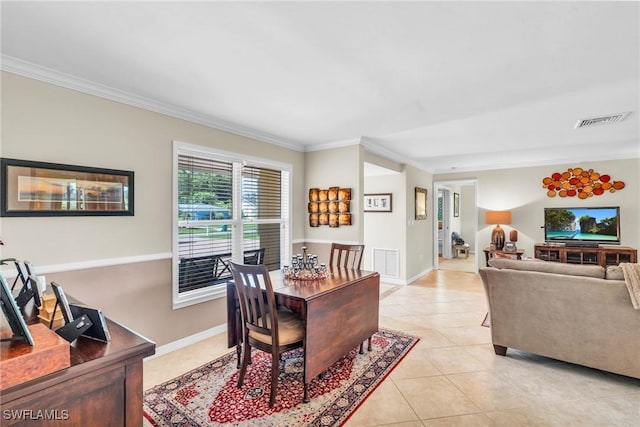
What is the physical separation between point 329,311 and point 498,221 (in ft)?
16.5

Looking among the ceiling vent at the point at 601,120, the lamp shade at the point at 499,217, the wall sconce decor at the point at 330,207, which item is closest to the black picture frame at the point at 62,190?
the wall sconce decor at the point at 330,207

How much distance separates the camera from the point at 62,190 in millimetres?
2236

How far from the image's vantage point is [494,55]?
196 cm

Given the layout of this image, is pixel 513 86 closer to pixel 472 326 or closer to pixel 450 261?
pixel 472 326

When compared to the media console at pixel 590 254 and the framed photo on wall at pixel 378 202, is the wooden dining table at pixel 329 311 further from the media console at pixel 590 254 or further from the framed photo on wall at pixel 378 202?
the media console at pixel 590 254

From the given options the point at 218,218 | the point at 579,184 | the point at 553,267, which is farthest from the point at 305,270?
the point at 579,184

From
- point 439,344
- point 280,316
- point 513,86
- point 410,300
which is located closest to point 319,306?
point 280,316

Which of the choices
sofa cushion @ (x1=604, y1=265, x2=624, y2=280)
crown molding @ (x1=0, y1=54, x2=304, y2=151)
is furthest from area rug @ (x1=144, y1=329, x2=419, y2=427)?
crown molding @ (x1=0, y1=54, x2=304, y2=151)

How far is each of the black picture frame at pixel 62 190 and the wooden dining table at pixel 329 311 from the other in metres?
1.21

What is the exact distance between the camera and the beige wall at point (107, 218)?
2092 millimetres

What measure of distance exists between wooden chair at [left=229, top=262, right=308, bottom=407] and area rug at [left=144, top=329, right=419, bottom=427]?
11 cm

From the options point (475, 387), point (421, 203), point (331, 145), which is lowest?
point (475, 387)

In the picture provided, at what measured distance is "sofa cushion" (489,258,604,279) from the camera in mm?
2373

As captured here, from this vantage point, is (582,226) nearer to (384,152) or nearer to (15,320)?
(384,152)
